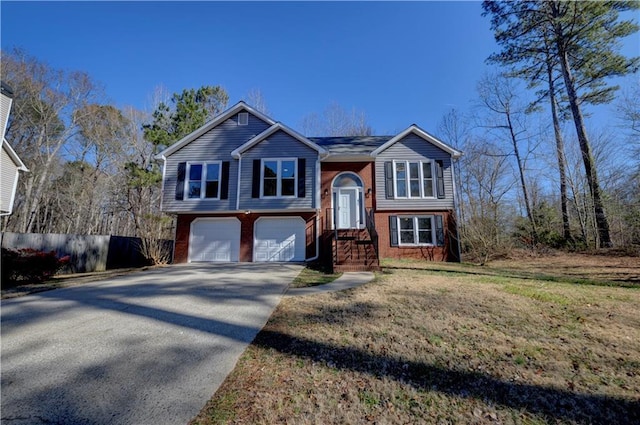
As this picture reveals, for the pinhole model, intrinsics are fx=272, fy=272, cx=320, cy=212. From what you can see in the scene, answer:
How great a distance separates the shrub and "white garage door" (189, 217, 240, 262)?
490 cm

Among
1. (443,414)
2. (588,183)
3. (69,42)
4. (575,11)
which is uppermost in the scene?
(575,11)

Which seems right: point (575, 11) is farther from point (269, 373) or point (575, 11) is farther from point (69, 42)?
point (69, 42)

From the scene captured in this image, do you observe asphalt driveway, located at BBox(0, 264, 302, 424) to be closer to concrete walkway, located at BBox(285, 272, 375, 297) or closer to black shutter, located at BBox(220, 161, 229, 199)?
concrete walkway, located at BBox(285, 272, 375, 297)

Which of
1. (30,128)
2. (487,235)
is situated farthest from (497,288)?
(30,128)

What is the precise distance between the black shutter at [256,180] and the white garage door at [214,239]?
170 cm

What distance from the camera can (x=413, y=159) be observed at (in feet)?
47.4

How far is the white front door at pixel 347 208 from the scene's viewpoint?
542 inches

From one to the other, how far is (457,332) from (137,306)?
579 cm

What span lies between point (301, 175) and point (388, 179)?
4675 mm

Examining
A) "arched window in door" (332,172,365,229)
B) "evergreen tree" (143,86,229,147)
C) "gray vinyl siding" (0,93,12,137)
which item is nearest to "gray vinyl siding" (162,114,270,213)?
"evergreen tree" (143,86,229,147)

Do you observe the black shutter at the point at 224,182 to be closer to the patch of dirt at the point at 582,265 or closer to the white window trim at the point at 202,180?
the white window trim at the point at 202,180

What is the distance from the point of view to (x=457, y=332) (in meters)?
4.03

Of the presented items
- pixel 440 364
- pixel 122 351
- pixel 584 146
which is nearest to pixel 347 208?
pixel 440 364

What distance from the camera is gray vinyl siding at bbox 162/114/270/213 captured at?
13055mm
